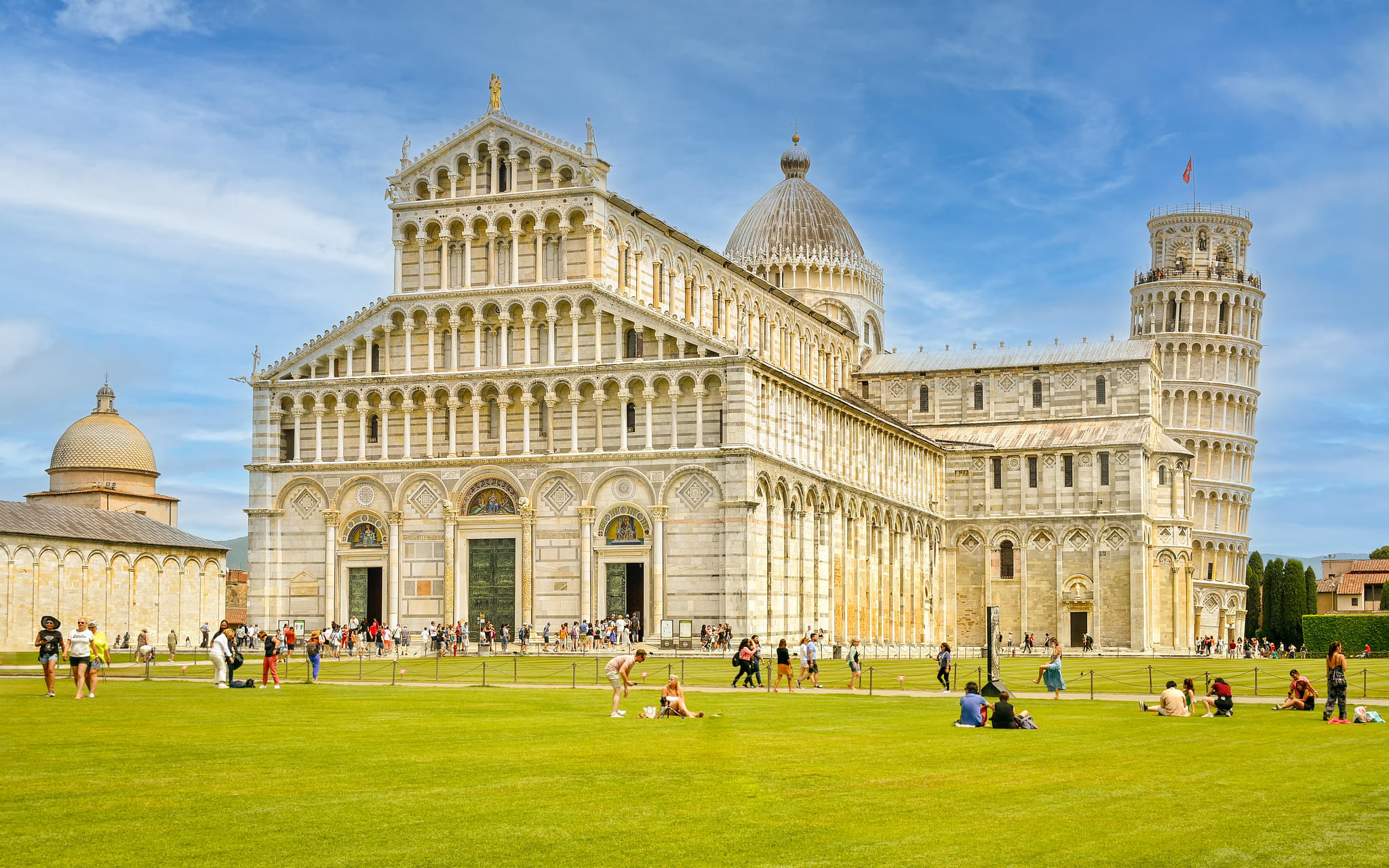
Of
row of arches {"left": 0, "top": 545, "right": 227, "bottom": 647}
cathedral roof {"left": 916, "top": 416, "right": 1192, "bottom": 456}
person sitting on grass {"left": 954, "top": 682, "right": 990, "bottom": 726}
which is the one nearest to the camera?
person sitting on grass {"left": 954, "top": 682, "right": 990, "bottom": 726}

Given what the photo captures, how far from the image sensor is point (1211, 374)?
119125 millimetres

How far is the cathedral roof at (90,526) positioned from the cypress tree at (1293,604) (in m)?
73.0

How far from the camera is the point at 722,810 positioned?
16.9 meters

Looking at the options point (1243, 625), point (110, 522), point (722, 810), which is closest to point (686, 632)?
point (110, 522)

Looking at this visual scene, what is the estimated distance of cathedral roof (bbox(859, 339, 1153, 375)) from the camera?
96.6 m

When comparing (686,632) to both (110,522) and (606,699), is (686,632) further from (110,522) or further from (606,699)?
(110,522)

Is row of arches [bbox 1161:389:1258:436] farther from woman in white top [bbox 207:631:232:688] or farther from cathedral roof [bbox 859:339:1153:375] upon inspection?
woman in white top [bbox 207:631:232:688]

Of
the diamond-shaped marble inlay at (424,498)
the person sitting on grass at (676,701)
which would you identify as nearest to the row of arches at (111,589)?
the diamond-shaped marble inlay at (424,498)

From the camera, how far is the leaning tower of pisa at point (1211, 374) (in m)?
117

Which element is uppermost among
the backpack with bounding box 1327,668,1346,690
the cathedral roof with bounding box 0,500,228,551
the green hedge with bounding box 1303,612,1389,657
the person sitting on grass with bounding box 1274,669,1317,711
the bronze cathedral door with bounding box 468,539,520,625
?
the cathedral roof with bounding box 0,500,228,551

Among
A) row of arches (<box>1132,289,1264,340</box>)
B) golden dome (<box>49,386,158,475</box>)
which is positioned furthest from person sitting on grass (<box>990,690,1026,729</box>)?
row of arches (<box>1132,289,1264,340</box>)

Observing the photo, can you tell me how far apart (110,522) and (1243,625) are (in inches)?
3184

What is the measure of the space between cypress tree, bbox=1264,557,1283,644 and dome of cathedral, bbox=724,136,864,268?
39283 mm

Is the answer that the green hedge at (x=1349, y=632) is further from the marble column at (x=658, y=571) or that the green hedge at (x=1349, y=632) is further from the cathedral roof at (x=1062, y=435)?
the marble column at (x=658, y=571)
